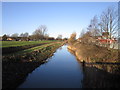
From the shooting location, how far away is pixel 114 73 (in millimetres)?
8070

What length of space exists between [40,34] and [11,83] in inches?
2580

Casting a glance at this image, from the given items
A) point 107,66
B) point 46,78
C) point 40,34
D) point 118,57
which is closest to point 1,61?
point 46,78

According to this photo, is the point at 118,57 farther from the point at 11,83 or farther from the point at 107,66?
the point at 11,83

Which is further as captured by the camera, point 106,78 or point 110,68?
point 110,68

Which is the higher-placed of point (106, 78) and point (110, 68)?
point (110, 68)

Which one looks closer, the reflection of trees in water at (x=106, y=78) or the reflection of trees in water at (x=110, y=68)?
the reflection of trees in water at (x=106, y=78)

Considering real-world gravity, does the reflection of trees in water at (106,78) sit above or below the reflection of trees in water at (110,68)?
below

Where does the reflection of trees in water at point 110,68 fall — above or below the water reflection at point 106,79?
above

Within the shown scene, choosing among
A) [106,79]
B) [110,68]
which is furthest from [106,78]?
[110,68]

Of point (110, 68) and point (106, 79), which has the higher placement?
point (110, 68)

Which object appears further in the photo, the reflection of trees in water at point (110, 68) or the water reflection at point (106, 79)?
the reflection of trees in water at point (110, 68)

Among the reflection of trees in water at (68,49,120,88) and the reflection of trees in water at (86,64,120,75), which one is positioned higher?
the reflection of trees in water at (86,64,120,75)

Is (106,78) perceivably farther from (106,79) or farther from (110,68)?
(110,68)

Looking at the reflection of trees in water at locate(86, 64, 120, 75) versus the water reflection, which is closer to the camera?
the water reflection
